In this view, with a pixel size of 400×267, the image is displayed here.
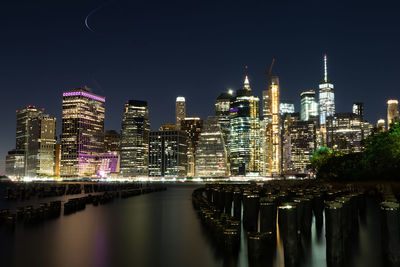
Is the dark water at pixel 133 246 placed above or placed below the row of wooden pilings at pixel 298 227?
below

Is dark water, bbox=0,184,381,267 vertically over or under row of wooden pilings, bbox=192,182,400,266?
under

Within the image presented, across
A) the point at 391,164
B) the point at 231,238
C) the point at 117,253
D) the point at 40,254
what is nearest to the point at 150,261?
the point at 117,253

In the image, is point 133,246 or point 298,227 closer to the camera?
point 298,227

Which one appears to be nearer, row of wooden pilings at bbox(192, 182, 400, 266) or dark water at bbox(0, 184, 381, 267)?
row of wooden pilings at bbox(192, 182, 400, 266)

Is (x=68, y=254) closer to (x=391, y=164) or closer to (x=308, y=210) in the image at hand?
(x=308, y=210)

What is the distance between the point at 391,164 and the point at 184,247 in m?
54.6

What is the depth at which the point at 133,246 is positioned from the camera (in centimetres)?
2730

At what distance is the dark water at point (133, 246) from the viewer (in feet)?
72.1

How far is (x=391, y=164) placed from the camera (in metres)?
68.1

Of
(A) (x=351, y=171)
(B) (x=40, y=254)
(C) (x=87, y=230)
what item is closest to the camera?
(B) (x=40, y=254)

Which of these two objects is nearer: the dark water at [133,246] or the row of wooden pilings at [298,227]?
the row of wooden pilings at [298,227]

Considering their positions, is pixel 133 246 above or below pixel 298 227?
below

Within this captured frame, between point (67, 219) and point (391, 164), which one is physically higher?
point (391, 164)

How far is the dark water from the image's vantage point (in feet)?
72.1
